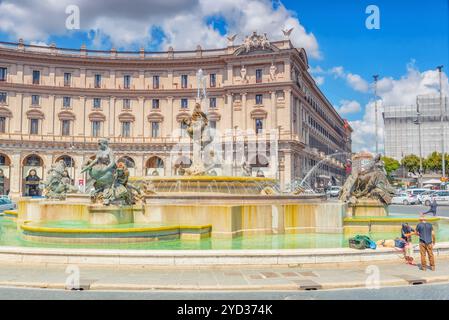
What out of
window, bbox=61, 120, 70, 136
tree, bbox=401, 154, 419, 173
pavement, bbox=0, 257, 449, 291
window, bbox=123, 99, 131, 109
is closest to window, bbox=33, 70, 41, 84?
window, bbox=61, 120, 70, 136

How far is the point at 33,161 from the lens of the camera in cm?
6512

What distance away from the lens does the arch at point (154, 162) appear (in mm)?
69750

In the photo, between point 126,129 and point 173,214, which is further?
point 126,129

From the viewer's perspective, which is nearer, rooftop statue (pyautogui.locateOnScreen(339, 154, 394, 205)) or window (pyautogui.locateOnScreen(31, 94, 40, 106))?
rooftop statue (pyautogui.locateOnScreen(339, 154, 394, 205))

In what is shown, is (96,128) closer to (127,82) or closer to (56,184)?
(127,82)

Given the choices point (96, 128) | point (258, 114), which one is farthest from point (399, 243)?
point (96, 128)

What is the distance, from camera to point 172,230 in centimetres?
1438

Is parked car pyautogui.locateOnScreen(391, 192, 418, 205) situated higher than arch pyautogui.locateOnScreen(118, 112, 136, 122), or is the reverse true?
arch pyautogui.locateOnScreen(118, 112, 136, 122)

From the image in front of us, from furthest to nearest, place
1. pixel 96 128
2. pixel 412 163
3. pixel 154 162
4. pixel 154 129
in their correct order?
1. pixel 412 163
2. pixel 154 129
3. pixel 154 162
4. pixel 96 128

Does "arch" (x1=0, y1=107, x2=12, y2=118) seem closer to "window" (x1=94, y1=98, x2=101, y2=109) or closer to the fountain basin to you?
"window" (x1=94, y1=98, x2=101, y2=109)

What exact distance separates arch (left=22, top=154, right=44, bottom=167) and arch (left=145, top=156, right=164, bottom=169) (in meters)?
→ 16.0

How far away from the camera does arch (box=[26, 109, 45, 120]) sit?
66125 millimetres

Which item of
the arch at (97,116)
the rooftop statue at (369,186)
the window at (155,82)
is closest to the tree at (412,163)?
the window at (155,82)

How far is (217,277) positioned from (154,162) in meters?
61.7
